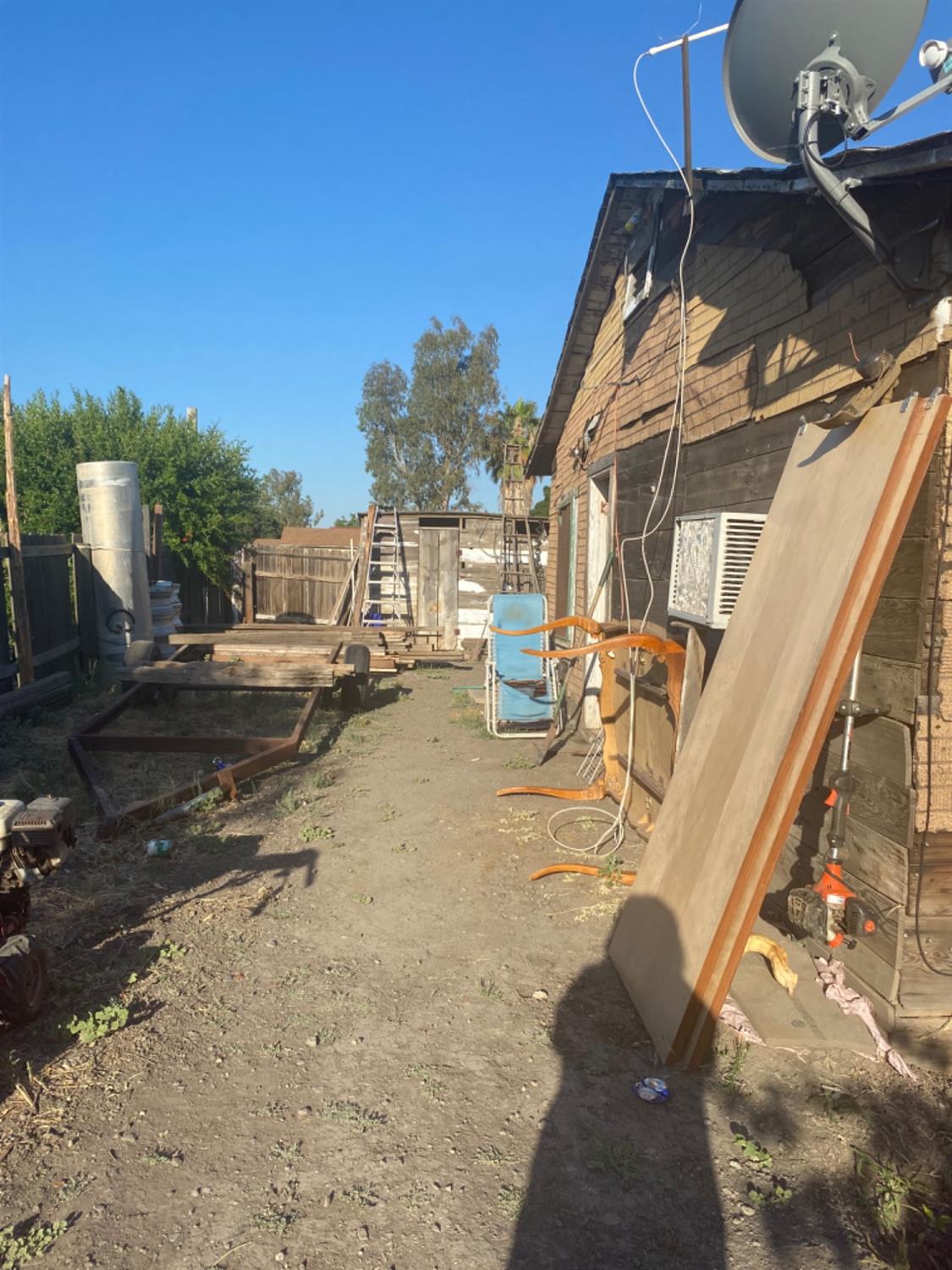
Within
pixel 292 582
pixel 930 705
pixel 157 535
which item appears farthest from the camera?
pixel 292 582

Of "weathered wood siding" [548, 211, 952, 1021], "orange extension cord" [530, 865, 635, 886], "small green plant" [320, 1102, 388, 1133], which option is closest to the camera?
"small green plant" [320, 1102, 388, 1133]

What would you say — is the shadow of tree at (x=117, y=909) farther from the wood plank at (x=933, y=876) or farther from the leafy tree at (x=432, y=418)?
the leafy tree at (x=432, y=418)

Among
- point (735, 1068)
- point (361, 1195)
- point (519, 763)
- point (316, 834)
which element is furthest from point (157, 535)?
point (735, 1068)

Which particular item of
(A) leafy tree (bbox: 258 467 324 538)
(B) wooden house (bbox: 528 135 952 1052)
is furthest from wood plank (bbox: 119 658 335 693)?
(A) leafy tree (bbox: 258 467 324 538)

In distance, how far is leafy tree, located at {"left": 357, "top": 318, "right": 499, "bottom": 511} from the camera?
3641cm

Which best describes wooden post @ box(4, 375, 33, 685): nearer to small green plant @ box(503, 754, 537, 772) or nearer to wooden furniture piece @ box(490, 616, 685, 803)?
small green plant @ box(503, 754, 537, 772)

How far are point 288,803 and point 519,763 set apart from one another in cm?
231

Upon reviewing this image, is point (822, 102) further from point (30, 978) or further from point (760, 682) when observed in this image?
point (30, 978)

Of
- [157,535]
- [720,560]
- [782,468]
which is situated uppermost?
[782,468]

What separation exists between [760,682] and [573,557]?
19.5 feet

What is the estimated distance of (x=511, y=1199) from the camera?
2227 mm

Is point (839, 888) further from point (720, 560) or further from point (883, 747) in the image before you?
point (720, 560)

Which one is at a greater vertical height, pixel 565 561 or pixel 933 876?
pixel 565 561

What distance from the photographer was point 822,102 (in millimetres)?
2869
